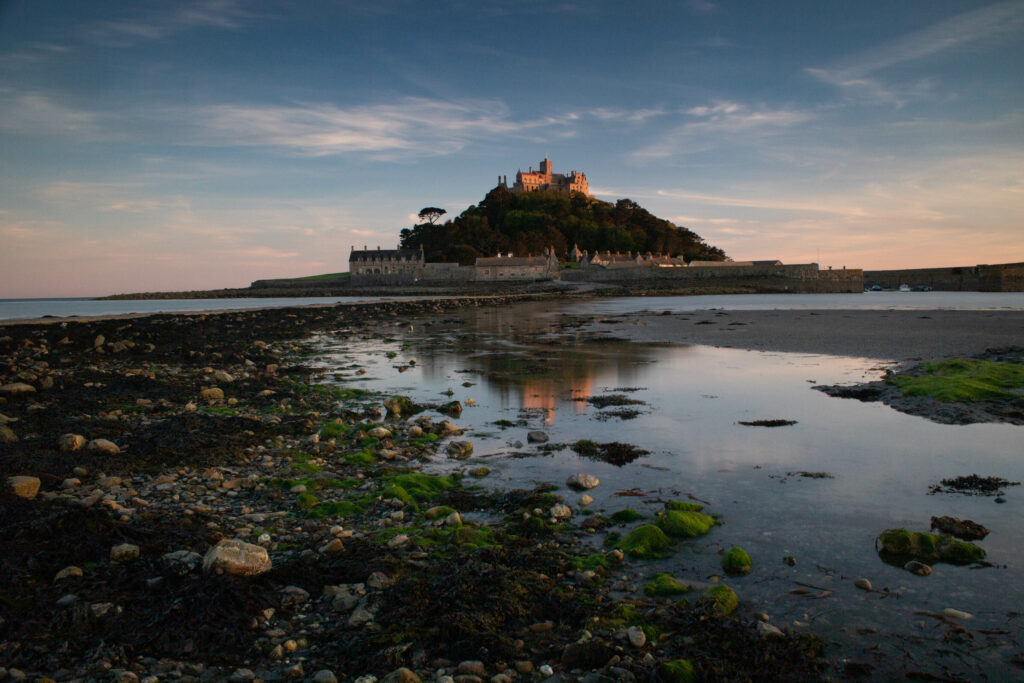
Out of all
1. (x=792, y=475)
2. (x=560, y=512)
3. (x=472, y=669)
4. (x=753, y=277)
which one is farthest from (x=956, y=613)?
(x=753, y=277)

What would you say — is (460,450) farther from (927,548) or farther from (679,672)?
(927,548)

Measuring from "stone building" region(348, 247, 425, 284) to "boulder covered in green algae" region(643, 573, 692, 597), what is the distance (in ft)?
420

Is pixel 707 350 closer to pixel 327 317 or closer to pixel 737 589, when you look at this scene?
pixel 737 589

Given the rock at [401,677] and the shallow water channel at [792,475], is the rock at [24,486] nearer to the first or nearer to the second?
the shallow water channel at [792,475]

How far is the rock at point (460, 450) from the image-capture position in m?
8.21

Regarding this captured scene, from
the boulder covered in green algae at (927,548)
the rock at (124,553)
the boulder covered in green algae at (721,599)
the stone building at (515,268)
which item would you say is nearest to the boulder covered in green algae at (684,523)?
the boulder covered in green algae at (721,599)

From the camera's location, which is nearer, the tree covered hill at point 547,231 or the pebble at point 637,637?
the pebble at point 637,637

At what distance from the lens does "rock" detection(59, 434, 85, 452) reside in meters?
7.40

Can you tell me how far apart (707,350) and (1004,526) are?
1515cm

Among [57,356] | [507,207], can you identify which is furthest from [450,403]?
[507,207]

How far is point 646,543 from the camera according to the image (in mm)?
5195

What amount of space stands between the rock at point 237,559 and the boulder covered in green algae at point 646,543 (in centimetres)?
311

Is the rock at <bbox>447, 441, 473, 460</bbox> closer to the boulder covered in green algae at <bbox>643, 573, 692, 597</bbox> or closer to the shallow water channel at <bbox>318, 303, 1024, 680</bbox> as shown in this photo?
the shallow water channel at <bbox>318, 303, 1024, 680</bbox>

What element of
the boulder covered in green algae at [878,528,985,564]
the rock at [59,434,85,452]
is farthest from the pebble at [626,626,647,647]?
the rock at [59,434,85,452]
